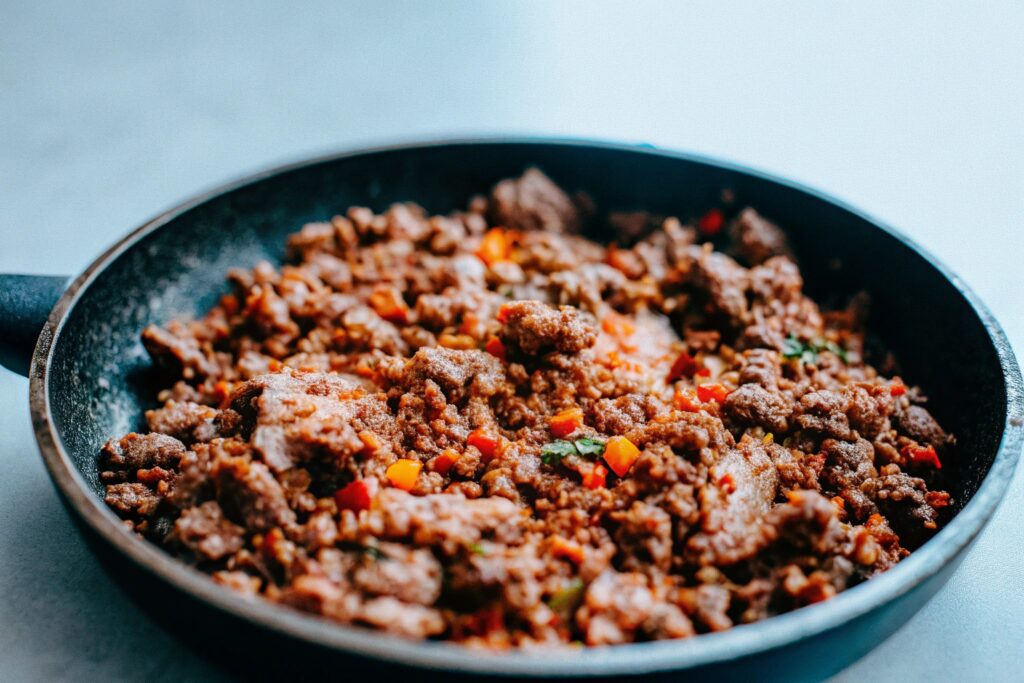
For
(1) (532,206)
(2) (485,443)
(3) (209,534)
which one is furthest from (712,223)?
(3) (209,534)

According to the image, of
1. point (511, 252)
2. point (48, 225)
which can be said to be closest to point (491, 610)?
point (511, 252)

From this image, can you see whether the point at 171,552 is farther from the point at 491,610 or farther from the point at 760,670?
the point at 760,670

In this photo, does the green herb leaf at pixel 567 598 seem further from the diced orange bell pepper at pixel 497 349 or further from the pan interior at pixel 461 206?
the pan interior at pixel 461 206

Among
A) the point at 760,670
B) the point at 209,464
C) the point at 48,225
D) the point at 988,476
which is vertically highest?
the point at 988,476

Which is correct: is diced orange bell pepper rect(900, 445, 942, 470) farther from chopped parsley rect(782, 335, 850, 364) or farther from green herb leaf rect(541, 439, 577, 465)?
green herb leaf rect(541, 439, 577, 465)

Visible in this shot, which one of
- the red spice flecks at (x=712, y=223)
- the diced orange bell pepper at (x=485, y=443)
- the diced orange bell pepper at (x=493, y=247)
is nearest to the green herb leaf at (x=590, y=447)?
the diced orange bell pepper at (x=485, y=443)

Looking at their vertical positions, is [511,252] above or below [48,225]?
above

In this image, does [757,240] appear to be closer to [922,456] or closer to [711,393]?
[711,393]

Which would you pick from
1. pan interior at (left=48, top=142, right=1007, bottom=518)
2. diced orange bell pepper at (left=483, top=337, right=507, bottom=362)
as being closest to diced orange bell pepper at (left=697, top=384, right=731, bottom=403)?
diced orange bell pepper at (left=483, top=337, right=507, bottom=362)
